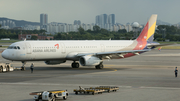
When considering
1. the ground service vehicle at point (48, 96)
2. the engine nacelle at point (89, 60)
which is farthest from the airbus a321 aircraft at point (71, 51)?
the ground service vehicle at point (48, 96)

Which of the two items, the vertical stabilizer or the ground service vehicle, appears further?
the vertical stabilizer

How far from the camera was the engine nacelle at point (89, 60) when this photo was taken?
43300 mm

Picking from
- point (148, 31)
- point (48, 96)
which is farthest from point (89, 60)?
point (48, 96)

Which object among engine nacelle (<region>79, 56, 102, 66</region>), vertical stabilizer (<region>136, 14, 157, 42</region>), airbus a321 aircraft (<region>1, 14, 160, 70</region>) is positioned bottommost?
engine nacelle (<region>79, 56, 102, 66</region>)

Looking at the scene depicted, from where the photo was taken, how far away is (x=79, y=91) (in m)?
24.2

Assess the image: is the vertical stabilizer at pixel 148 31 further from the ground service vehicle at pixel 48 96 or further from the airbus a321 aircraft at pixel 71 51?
the ground service vehicle at pixel 48 96

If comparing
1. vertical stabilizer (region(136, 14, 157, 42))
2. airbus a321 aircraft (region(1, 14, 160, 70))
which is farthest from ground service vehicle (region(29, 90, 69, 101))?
vertical stabilizer (region(136, 14, 157, 42))

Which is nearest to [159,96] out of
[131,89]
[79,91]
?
[131,89]

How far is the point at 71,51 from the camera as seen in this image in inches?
1816

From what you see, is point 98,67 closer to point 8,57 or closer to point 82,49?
point 82,49

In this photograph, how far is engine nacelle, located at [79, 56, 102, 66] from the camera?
43300 millimetres

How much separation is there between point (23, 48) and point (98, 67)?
12562mm

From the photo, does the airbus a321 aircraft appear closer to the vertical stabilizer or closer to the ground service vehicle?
the vertical stabilizer

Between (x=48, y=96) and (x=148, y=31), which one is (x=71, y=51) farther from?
(x=48, y=96)
